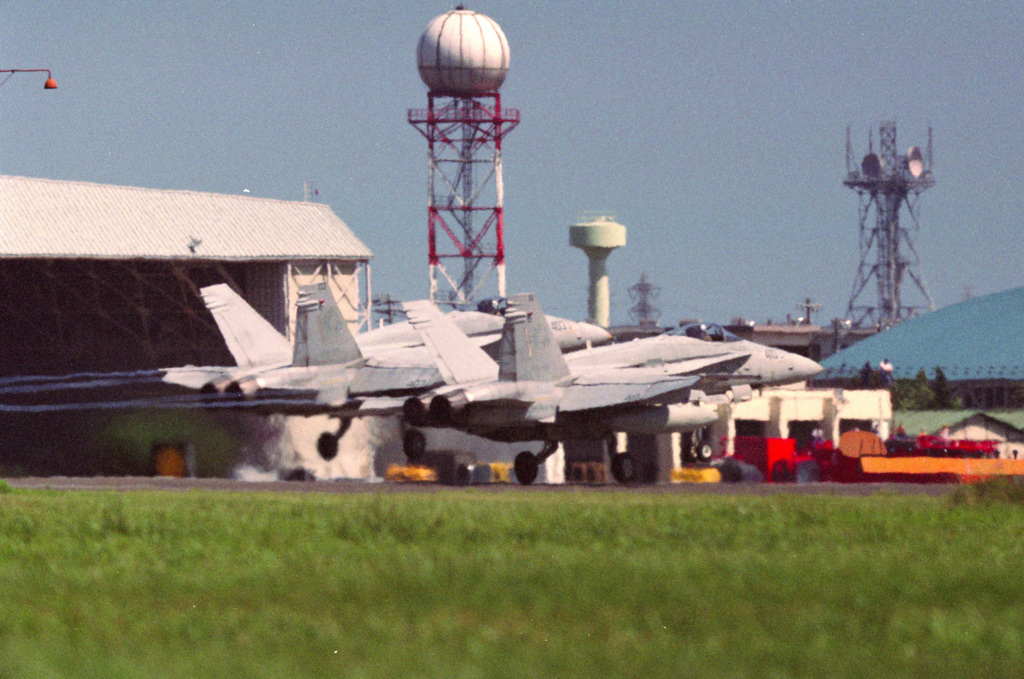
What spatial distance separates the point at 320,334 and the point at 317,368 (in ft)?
3.90

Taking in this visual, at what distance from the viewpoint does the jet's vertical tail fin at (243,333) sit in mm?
46000

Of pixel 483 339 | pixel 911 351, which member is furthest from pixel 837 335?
pixel 483 339

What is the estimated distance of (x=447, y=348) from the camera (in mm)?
39906

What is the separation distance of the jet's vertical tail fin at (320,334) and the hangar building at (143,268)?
11649 millimetres

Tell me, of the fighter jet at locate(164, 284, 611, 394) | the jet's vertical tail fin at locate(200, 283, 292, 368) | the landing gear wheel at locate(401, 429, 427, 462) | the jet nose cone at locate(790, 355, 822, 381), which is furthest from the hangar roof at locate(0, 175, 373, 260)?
the jet nose cone at locate(790, 355, 822, 381)

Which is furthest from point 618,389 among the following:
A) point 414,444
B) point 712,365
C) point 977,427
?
point 977,427

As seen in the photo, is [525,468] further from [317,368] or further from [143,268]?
[143,268]

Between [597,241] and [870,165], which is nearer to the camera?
[597,241]

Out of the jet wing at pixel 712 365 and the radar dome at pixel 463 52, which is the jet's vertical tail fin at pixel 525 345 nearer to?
the jet wing at pixel 712 365

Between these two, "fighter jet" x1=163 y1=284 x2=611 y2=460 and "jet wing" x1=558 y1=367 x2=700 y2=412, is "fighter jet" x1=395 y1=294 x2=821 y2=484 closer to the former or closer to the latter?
"jet wing" x1=558 y1=367 x2=700 y2=412

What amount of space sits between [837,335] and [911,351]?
21.7m

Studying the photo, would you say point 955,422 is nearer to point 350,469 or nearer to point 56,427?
point 350,469

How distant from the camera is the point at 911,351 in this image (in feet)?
382

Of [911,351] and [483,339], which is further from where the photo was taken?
[911,351]
